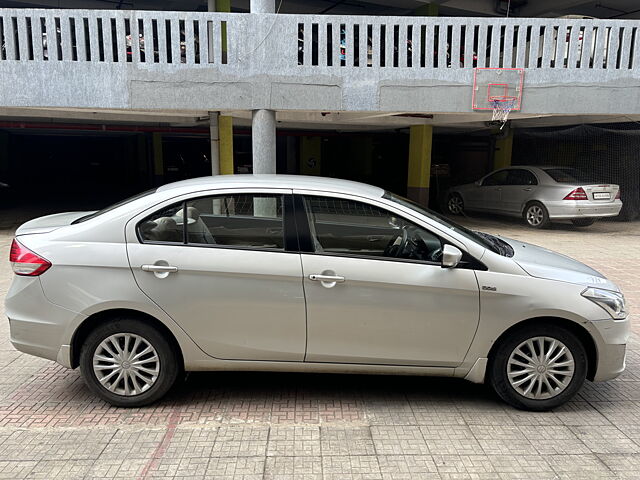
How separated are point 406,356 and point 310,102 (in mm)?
5844

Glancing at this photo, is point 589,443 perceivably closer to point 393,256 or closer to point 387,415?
point 387,415

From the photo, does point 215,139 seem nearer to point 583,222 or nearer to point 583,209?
point 583,209

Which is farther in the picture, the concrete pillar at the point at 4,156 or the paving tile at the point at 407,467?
the concrete pillar at the point at 4,156

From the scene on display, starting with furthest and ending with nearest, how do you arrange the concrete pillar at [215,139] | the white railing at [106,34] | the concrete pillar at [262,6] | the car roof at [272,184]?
the concrete pillar at [215,139]
the concrete pillar at [262,6]
the white railing at [106,34]
the car roof at [272,184]

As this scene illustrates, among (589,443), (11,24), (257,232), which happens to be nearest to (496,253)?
(589,443)

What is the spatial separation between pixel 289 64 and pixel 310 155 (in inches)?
495

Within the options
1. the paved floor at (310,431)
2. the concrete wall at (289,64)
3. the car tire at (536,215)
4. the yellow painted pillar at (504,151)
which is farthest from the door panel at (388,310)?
the yellow painted pillar at (504,151)

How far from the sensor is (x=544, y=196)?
38.1 feet

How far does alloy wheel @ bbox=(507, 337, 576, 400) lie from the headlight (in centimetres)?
39

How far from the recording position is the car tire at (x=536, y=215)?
11688mm

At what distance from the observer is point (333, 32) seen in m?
8.18

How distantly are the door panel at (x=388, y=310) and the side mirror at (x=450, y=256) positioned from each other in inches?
2.4

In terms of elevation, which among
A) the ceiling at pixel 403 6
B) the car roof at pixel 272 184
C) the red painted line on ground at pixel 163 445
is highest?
the ceiling at pixel 403 6

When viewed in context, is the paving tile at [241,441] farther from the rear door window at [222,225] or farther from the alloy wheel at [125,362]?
the rear door window at [222,225]
